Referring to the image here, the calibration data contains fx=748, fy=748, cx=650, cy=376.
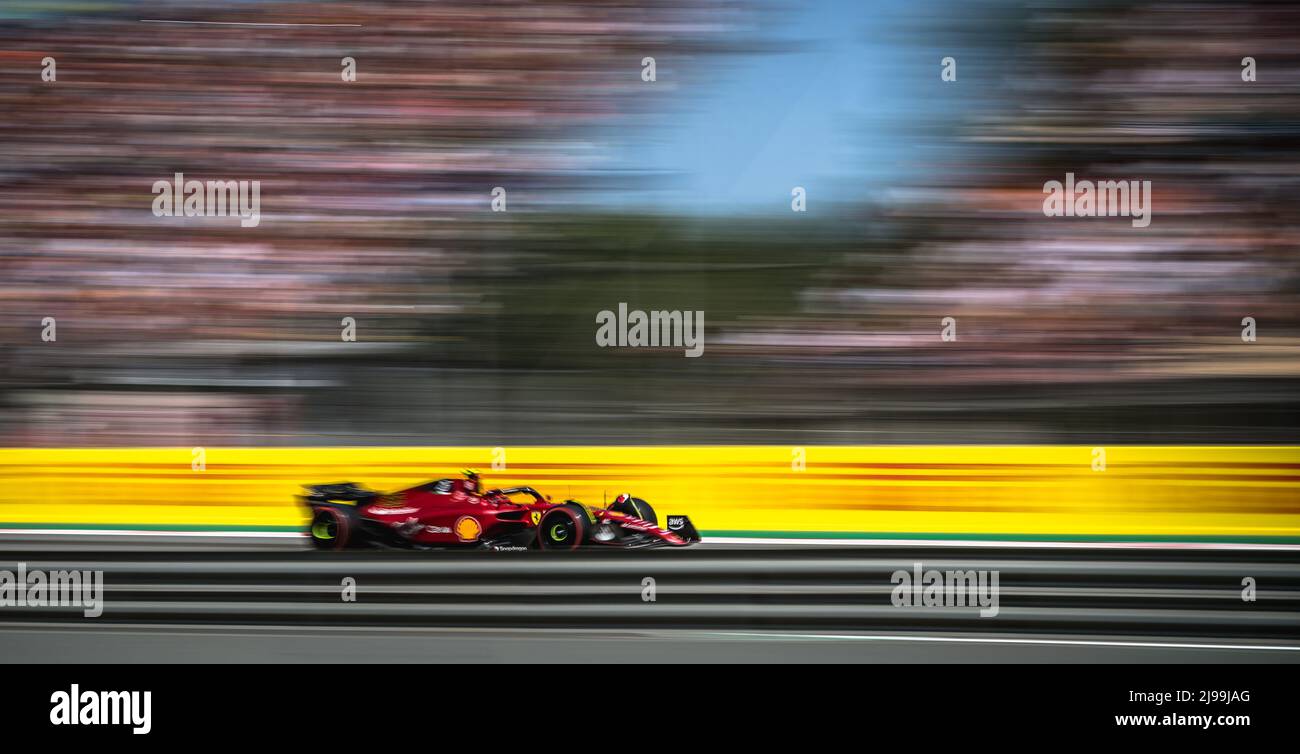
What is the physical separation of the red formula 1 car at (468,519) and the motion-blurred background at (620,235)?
0.64 feet

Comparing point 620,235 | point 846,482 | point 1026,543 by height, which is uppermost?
point 620,235

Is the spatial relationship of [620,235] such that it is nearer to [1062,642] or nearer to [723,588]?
[723,588]

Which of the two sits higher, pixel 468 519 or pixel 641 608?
pixel 468 519

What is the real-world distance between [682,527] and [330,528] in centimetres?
122

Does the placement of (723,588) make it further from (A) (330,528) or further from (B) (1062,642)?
(A) (330,528)

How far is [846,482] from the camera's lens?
259 centimetres

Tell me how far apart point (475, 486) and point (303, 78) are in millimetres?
1562

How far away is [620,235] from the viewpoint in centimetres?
259

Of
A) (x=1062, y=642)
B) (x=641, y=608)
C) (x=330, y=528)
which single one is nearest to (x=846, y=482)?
(x=641, y=608)

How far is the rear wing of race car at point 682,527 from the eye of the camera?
2605mm

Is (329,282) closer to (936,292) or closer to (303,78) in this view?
(303,78)

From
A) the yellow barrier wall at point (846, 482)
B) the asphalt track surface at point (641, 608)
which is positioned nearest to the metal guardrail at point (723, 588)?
the asphalt track surface at point (641, 608)
